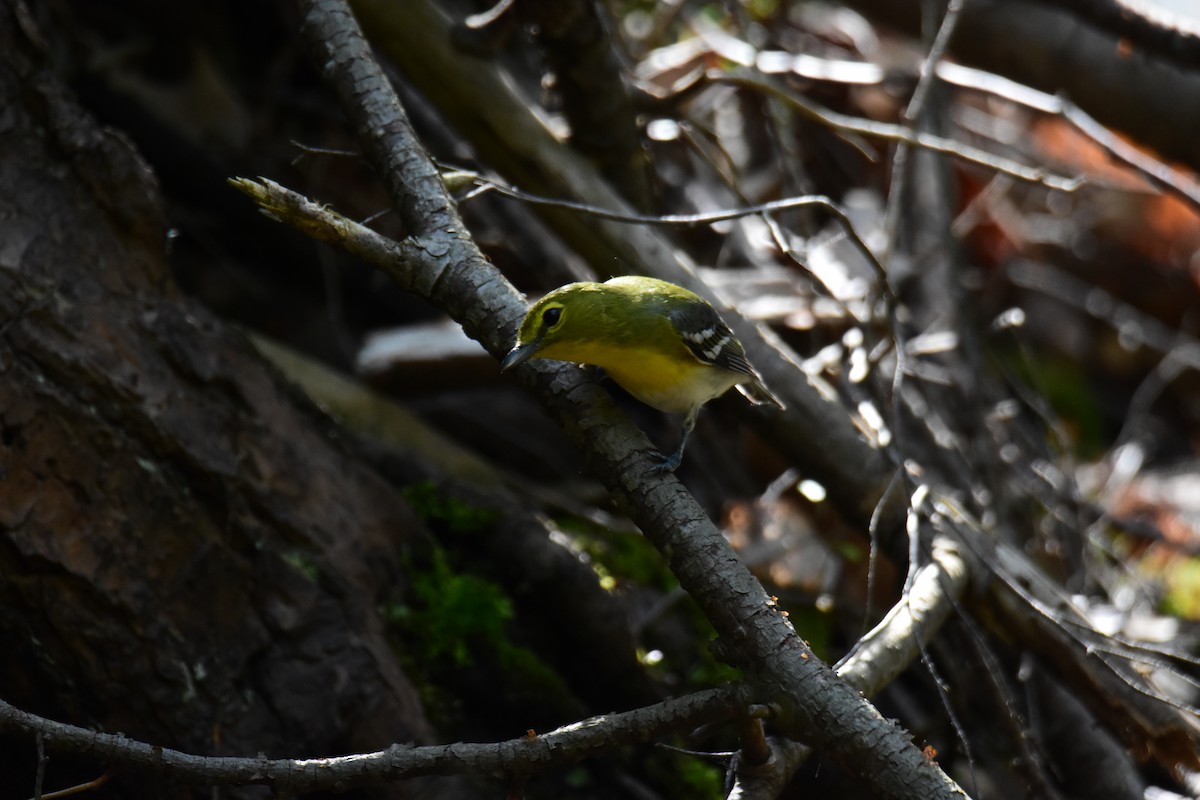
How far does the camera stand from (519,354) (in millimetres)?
2576

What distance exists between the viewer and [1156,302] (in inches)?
305

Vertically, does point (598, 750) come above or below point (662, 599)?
above

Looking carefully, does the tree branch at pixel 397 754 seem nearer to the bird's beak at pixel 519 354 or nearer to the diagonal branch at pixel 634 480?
the diagonal branch at pixel 634 480

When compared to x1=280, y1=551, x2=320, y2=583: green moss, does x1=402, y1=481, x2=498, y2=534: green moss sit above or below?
below

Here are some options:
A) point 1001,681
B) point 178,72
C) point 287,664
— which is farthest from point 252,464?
point 178,72

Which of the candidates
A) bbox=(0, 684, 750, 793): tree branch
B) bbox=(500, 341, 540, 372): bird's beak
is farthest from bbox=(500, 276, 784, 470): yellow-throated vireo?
bbox=(0, 684, 750, 793): tree branch

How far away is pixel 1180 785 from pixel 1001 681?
128cm

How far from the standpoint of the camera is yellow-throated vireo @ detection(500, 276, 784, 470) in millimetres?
2680

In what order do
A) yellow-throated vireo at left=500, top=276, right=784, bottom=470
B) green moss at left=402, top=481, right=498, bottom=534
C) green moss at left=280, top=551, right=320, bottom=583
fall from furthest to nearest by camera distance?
green moss at left=402, top=481, right=498, bottom=534 < green moss at left=280, top=551, right=320, bottom=583 < yellow-throated vireo at left=500, top=276, right=784, bottom=470

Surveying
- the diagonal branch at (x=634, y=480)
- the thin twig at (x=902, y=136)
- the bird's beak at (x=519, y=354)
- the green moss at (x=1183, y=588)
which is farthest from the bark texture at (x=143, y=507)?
the green moss at (x=1183, y=588)

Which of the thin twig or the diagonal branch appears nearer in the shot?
the diagonal branch

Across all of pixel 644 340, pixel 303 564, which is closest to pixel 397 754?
pixel 303 564

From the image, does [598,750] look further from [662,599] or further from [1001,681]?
[662,599]

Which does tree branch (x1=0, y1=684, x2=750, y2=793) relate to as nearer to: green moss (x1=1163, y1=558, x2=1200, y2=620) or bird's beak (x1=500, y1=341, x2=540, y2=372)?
bird's beak (x1=500, y1=341, x2=540, y2=372)
